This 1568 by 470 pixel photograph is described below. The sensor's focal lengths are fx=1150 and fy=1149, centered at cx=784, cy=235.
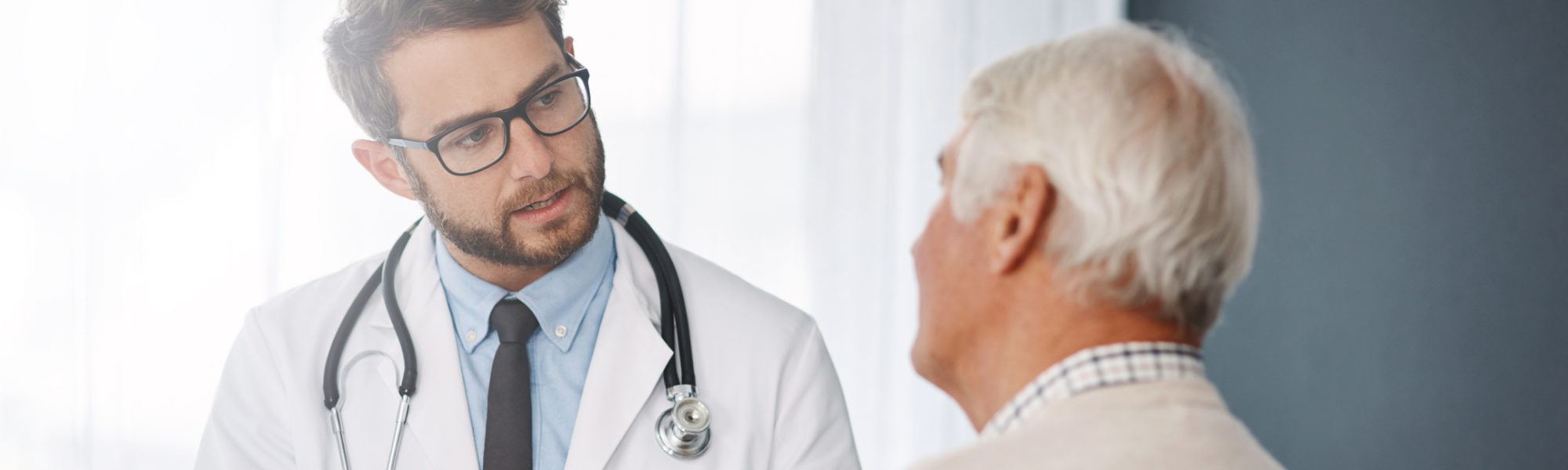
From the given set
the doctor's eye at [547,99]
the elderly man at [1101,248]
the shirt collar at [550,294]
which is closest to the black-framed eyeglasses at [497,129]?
the doctor's eye at [547,99]

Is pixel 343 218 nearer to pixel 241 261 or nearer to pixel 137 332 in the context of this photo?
pixel 241 261

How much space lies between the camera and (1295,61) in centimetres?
253

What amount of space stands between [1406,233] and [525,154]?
5.70 feet

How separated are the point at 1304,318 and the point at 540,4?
189cm

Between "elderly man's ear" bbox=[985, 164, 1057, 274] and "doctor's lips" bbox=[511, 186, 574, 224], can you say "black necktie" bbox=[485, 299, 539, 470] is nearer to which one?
"doctor's lips" bbox=[511, 186, 574, 224]

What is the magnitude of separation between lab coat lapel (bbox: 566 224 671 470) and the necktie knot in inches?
3.3

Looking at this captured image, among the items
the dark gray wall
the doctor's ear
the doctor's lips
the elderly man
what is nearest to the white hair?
the elderly man

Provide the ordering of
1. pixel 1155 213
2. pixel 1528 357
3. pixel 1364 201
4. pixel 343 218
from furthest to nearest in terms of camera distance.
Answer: pixel 1364 201 < pixel 343 218 < pixel 1528 357 < pixel 1155 213

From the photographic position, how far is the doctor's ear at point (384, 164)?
1.42 metres

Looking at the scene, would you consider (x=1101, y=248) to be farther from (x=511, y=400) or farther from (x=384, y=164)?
(x=384, y=164)

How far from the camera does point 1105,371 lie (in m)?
0.85

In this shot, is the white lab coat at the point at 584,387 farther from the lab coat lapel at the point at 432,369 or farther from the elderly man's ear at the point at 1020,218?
the elderly man's ear at the point at 1020,218

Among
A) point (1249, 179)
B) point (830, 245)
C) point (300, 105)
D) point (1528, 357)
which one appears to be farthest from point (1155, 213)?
point (830, 245)

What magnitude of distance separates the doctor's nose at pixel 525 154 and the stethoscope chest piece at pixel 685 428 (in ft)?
1.02
